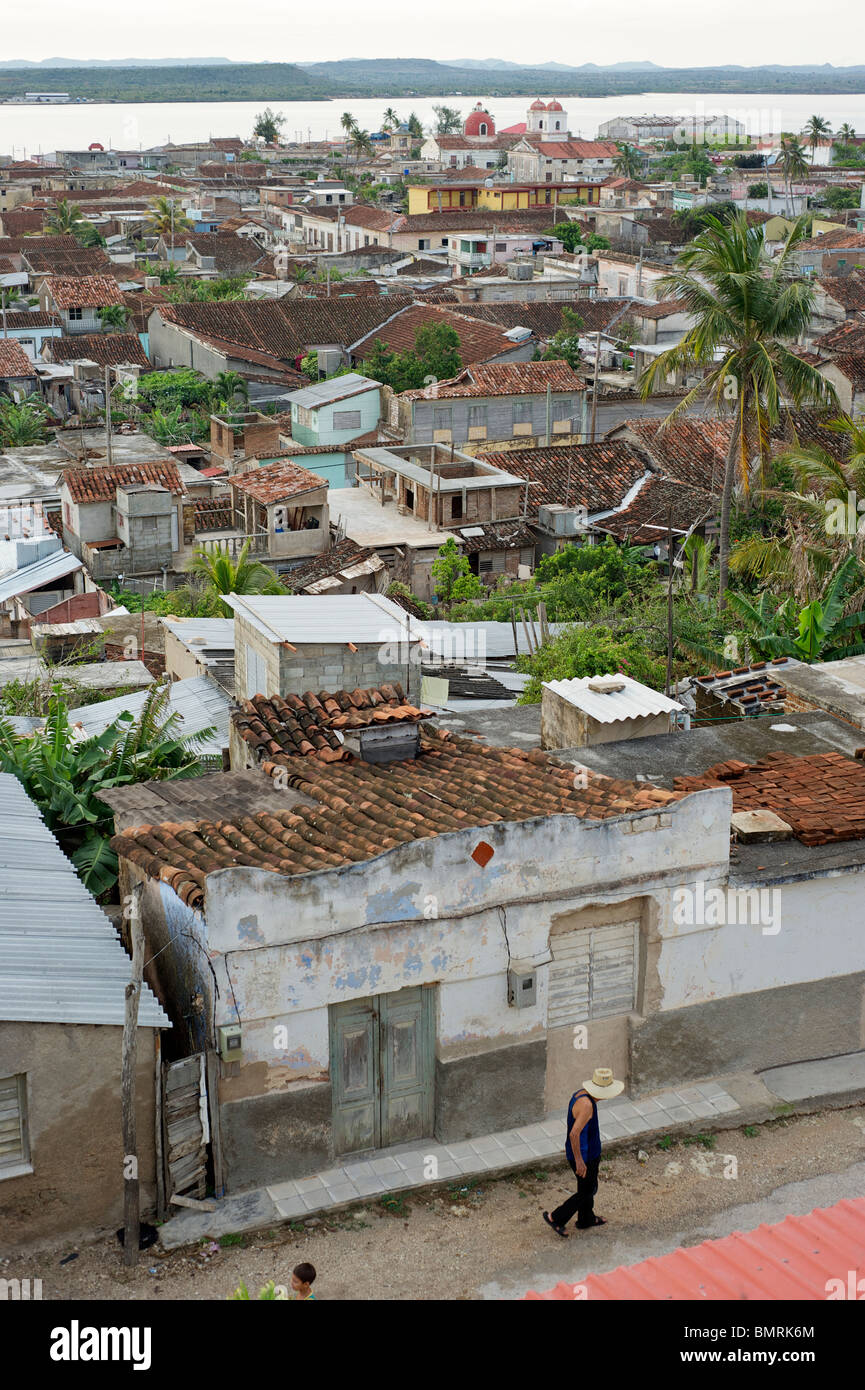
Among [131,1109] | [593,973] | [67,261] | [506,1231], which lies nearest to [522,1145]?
[506,1231]

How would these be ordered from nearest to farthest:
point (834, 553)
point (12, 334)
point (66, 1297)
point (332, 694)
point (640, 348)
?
1. point (66, 1297)
2. point (332, 694)
3. point (834, 553)
4. point (640, 348)
5. point (12, 334)

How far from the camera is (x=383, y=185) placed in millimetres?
129000

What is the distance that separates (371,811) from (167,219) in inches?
3568

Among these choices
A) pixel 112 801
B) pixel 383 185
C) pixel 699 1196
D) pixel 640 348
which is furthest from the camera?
pixel 383 185

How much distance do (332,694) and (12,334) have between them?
54.7 meters

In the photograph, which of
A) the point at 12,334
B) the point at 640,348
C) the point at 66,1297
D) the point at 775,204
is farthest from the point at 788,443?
the point at 775,204

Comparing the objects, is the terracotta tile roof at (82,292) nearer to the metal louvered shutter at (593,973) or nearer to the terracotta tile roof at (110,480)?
the terracotta tile roof at (110,480)

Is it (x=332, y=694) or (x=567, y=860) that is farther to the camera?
(x=332, y=694)

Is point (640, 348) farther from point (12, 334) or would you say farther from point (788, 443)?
point (12, 334)

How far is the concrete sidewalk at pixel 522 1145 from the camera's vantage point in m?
10.1

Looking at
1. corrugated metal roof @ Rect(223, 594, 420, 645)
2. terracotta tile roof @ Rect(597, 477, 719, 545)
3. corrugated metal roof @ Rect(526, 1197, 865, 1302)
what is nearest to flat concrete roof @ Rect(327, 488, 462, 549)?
terracotta tile roof @ Rect(597, 477, 719, 545)

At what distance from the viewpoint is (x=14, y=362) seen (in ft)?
183

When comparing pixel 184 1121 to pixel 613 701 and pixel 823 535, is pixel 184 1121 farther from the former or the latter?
pixel 823 535

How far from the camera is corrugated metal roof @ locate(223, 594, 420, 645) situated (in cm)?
1493
